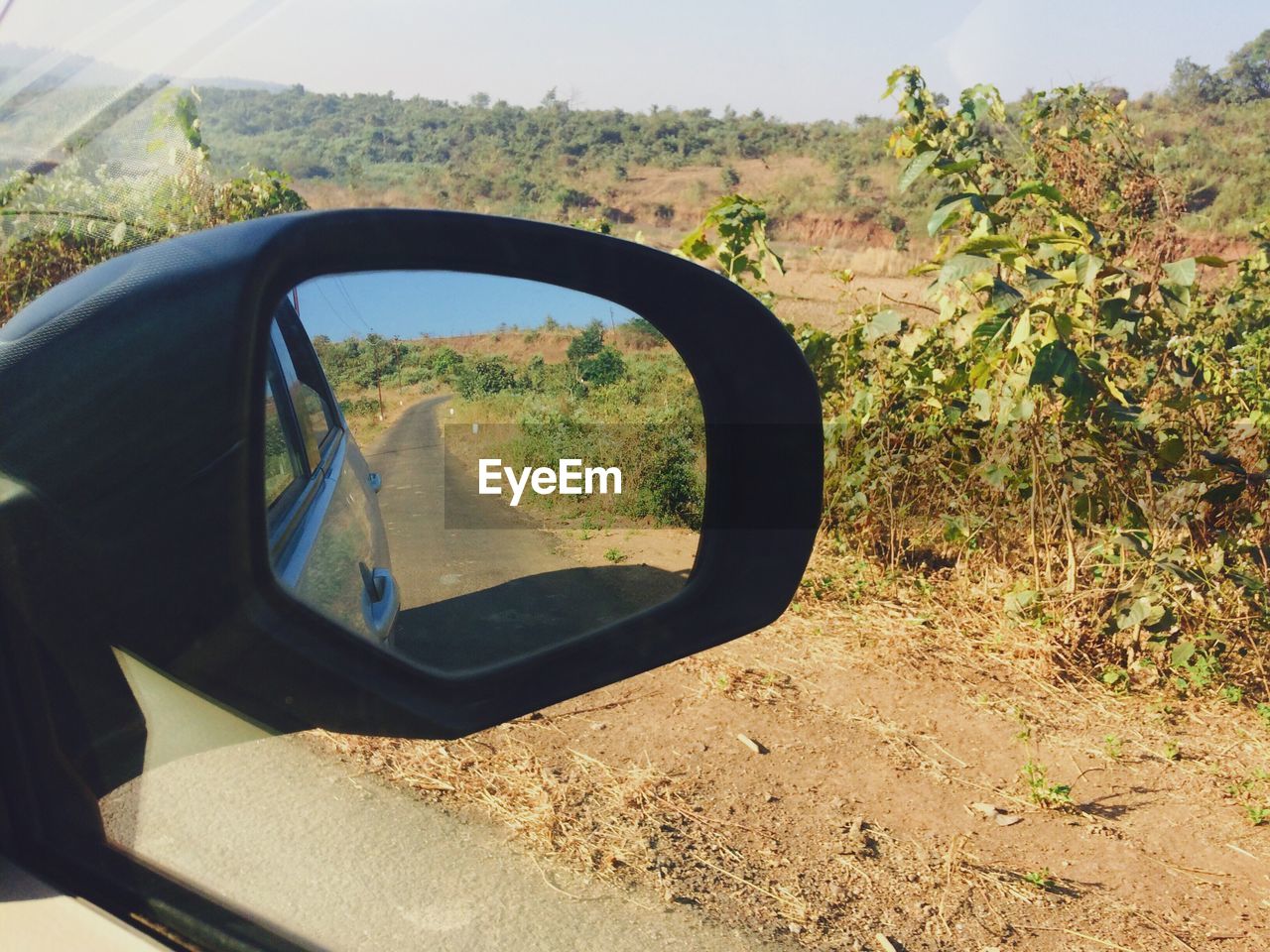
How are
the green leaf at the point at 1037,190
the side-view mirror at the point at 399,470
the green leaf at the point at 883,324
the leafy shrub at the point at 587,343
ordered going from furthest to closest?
the green leaf at the point at 883,324, the green leaf at the point at 1037,190, the leafy shrub at the point at 587,343, the side-view mirror at the point at 399,470

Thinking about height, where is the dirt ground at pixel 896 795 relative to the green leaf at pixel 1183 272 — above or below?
below

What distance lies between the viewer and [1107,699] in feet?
12.9

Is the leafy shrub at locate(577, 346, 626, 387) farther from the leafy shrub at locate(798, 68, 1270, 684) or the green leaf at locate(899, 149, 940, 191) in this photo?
the green leaf at locate(899, 149, 940, 191)

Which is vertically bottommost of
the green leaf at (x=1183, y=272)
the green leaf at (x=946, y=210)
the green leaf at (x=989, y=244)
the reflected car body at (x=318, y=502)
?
the reflected car body at (x=318, y=502)

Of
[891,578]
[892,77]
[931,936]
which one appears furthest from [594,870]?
[892,77]

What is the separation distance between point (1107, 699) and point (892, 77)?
2667mm

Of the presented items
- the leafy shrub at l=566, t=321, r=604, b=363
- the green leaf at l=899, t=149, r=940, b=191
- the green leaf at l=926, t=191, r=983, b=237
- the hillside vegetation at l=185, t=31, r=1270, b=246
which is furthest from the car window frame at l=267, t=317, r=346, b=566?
the green leaf at l=899, t=149, r=940, b=191

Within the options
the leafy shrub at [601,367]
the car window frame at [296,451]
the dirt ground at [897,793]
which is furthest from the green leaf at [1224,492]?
the car window frame at [296,451]

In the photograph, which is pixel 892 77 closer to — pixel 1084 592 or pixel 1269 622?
pixel 1084 592

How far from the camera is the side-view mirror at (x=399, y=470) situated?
3.28 feet

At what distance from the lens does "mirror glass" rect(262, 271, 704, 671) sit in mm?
1231

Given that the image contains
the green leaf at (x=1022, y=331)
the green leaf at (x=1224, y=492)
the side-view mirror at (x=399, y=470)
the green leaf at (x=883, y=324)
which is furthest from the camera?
the green leaf at (x=883, y=324)

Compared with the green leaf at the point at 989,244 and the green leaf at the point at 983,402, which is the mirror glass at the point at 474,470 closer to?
the green leaf at the point at 989,244

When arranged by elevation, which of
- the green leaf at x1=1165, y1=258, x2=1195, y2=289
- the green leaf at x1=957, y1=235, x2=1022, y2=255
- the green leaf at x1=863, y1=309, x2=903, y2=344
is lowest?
the green leaf at x1=863, y1=309, x2=903, y2=344
